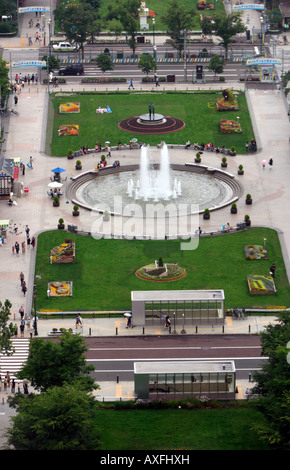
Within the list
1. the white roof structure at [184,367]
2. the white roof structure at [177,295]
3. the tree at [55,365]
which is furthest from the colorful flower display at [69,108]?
the tree at [55,365]

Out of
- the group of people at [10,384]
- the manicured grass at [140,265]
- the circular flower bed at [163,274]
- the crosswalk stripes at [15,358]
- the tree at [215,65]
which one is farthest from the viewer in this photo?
the tree at [215,65]

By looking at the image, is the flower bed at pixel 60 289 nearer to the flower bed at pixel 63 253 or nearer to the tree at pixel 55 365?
the flower bed at pixel 63 253

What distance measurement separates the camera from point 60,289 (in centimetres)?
12925

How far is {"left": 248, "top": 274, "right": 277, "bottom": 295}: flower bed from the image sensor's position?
127625 mm

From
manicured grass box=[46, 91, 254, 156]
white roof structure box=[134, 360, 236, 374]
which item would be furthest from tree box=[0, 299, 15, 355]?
manicured grass box=[46, 91, 254, 156]

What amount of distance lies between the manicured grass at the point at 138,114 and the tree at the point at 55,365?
229ft

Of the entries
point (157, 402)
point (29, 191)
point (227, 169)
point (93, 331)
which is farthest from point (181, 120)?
point (157, 402)

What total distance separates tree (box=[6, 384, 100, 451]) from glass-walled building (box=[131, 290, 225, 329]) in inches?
1061

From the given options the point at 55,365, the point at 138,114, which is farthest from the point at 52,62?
the point at 55,365

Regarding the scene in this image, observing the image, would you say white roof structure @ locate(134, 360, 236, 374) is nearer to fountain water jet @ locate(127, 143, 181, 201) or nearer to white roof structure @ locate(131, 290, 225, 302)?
white roof structure @ locate(131, 290, 225, 302)

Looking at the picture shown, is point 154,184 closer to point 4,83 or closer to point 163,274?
point 163,274

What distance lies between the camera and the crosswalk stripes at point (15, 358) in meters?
114
